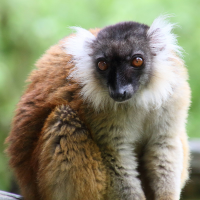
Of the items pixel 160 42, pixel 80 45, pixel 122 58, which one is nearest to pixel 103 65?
pixel 122 58

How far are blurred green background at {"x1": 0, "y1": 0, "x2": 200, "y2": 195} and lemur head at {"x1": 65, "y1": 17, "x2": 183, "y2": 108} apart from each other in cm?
425

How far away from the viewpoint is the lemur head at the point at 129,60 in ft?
15.4

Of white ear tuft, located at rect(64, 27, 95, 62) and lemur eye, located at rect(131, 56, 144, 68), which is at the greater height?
white ear tuft, located at rect(64, 27, 95, 62)

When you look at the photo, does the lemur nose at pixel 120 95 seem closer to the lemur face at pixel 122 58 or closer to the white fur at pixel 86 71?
the lemur face at pixel 122 58

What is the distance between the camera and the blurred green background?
960 centimetres

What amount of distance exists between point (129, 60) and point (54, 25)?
5004 mm

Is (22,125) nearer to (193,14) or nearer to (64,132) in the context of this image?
(64,132)

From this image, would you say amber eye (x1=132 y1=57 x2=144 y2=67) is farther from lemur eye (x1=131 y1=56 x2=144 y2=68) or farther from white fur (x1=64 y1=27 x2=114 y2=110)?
white fur (x1=64 y1=27 x2=114 y2=110)

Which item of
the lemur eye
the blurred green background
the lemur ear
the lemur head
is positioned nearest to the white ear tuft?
the lemur head

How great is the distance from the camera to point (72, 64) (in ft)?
17.2

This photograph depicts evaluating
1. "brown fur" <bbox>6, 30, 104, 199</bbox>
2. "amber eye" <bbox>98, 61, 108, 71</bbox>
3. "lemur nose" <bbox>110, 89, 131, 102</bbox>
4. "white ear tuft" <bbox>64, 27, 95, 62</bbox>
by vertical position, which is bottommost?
"brown fur" <bbox>6, 30, 104, 199</bbox>

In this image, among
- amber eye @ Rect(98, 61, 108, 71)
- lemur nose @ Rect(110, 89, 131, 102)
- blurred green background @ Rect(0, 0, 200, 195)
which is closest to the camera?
lemur nose @ Rect(110, 89, 131, 102)

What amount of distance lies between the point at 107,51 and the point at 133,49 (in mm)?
369

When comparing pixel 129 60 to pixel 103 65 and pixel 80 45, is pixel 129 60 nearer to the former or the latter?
pixel 103 65
